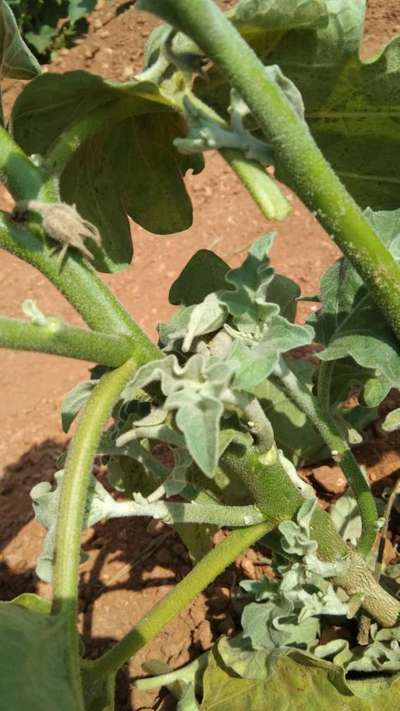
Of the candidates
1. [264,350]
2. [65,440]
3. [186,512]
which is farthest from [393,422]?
[65,440]

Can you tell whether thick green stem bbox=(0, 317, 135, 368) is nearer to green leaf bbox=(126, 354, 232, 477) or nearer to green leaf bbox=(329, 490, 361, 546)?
green leaf bbox=(126, 354, 232, 477)

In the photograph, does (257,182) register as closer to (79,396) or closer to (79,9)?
(79,396)

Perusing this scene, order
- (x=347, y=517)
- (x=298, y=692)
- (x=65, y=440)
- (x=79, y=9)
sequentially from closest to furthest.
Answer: (x=298, y=692) < (x=347, y=517) < (x=65, y=440) < (x=79, y=9)

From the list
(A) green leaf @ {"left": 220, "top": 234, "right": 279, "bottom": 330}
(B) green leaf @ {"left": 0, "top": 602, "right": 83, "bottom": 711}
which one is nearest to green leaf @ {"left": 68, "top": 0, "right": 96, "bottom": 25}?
(A) green leaf @ {"left": 220, "top": 234, "right": 279, "bottom": 330}

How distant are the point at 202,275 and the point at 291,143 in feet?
2.29

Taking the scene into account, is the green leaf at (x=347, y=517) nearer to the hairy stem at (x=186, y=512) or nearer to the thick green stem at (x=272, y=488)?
the thick green stem at (x=272, y=488)

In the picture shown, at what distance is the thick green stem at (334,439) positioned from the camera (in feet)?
4.12

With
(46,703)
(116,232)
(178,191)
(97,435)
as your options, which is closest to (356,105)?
(178,191)

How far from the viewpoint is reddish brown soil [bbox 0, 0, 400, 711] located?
2.06 m

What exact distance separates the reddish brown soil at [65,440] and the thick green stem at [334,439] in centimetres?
67

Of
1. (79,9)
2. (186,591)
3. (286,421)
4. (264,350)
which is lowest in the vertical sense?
(79,9)

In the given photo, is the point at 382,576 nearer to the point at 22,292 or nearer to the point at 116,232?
the point at 116,232

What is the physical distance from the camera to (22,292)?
3771 mm

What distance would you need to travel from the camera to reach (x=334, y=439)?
1.33 m
